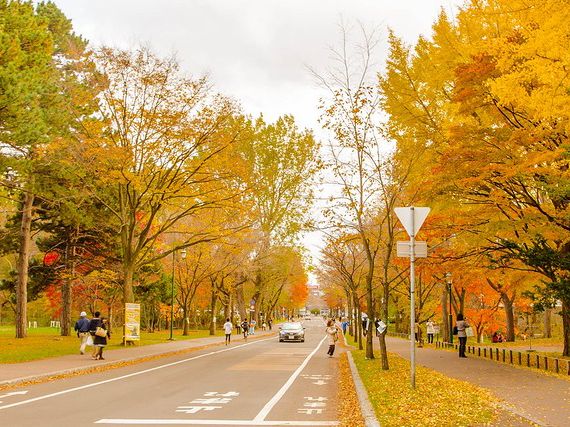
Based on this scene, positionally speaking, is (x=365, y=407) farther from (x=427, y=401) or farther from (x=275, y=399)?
(x=275, y=399)

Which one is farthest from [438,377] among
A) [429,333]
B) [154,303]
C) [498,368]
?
[154,303]

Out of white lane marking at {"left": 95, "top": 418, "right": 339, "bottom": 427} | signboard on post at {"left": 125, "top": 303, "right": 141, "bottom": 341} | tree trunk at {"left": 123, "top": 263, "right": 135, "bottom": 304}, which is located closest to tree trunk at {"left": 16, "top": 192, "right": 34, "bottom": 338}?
tree trunk at {"left": 123, "top": 263, "right": 135, "bottom": 304}

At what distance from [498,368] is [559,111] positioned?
29.9 feet

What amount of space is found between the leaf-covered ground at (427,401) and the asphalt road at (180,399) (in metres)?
0.93

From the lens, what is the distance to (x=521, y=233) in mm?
19875

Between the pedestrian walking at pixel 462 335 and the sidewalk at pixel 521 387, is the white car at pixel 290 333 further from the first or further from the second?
the sidewalk at pixel 521 387

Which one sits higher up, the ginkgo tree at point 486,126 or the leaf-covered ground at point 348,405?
the ginkgo tree at point 486,126

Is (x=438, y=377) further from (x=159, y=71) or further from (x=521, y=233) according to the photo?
(x=159, y=71)

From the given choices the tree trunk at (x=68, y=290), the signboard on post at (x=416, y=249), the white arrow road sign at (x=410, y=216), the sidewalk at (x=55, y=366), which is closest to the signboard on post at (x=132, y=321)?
the sidewalk at (x=55, y=366)

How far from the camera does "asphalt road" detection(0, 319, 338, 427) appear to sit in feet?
31.9

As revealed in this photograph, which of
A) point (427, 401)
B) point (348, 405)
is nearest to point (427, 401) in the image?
point (427, 401)

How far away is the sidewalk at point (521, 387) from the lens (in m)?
9.66

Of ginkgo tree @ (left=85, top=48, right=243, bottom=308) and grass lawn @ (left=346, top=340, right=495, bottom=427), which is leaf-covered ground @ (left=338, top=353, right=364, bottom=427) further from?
ginkgo tree @ (left=85, top=48, right=243, bottom=308)

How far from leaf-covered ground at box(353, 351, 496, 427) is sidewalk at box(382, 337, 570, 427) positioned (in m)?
0.48
